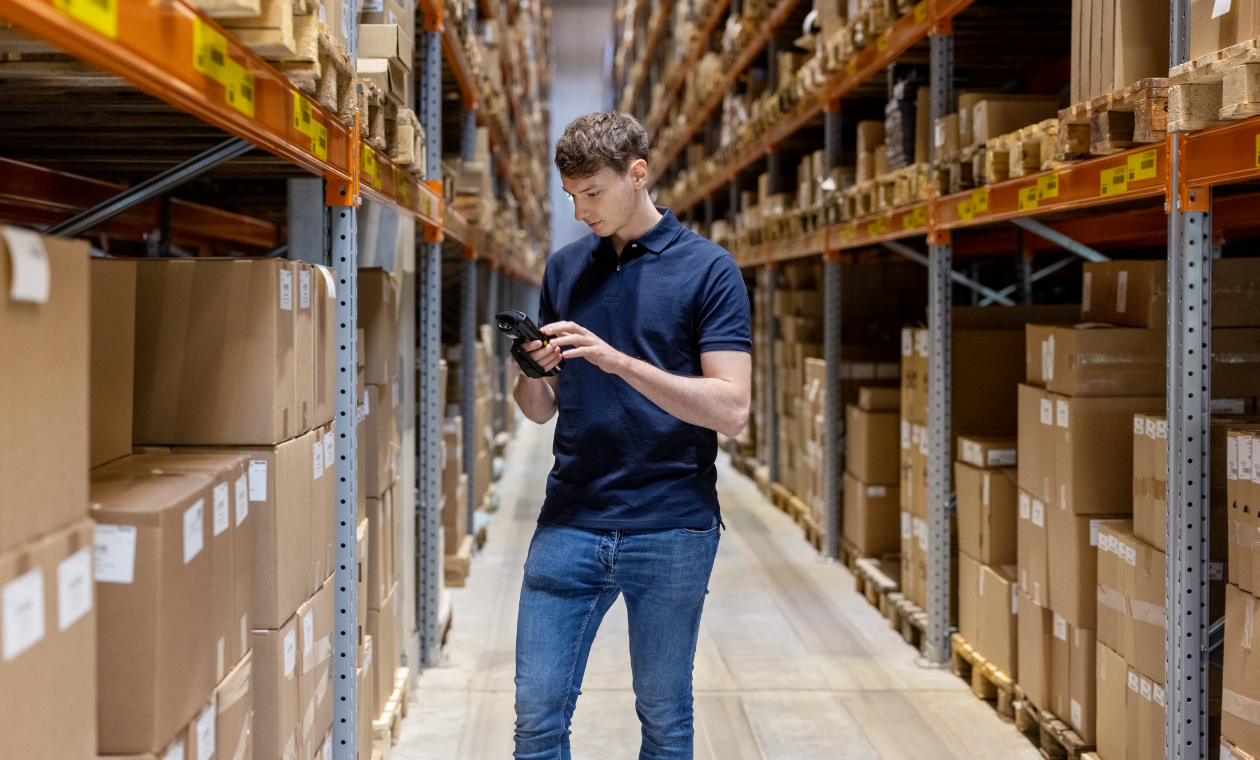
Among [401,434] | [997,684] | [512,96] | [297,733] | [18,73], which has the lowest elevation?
[997,684]

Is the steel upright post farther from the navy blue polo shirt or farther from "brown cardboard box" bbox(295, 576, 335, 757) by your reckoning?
"brown cardboard box" bbox(295, 576, 335, 757)

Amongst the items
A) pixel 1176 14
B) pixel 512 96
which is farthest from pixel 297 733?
pixel 512 96

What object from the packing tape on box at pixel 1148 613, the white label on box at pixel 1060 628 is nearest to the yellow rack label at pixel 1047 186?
the packing tape on box at pixel 1148 613

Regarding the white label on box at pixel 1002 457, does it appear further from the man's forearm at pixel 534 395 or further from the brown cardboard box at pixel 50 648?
the brown cardboard box at pixel 50 648

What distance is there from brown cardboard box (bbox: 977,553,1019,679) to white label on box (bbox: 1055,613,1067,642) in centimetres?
35

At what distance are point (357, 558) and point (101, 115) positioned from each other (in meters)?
1.29

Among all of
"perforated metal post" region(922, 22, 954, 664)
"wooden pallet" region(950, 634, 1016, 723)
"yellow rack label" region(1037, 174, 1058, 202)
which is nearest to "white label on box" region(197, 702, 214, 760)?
"yellow rack label" region(1037, 174, 1058, 202)

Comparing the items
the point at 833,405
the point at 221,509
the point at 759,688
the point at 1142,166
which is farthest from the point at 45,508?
the point at 833,405

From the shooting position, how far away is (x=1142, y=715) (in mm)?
3143

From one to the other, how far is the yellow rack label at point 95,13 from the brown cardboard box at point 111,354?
63 centimetres

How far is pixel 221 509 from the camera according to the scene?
185cm

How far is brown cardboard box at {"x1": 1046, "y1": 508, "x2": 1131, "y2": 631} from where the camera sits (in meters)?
3.54

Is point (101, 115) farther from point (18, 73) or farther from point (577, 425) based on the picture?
point (577, 425)

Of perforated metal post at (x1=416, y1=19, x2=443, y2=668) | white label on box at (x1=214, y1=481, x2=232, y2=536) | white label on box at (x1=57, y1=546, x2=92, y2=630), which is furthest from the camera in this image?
perforated metal post at (x1=416, y1=19, x2=443, y2=668)
